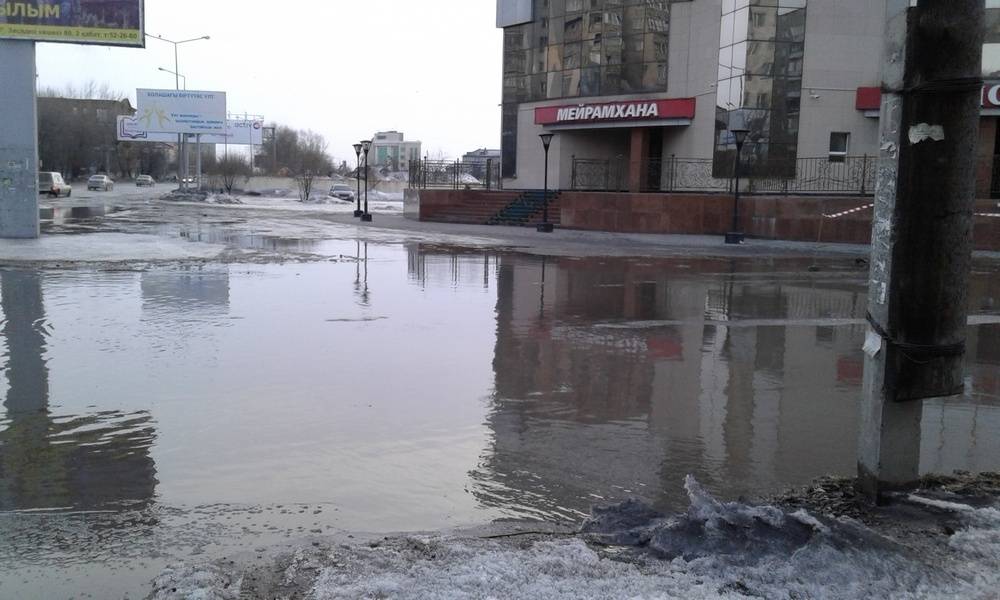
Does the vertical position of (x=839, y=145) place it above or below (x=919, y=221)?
above

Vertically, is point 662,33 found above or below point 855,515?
above

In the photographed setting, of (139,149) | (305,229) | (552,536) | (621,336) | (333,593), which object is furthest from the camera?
(139,149)

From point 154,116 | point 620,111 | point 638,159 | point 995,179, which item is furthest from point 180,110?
point 995,179

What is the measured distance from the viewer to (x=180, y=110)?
69938 millimetres

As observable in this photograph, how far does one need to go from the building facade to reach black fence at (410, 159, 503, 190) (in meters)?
2.40

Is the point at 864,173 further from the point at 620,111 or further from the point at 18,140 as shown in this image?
the point at 18,140

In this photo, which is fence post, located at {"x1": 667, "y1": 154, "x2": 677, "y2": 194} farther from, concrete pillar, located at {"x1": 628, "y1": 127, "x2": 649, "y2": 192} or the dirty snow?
the dirty snow

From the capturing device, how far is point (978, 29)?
4.66 m

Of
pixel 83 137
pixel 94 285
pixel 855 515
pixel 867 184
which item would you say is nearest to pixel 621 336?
pixel 855 515

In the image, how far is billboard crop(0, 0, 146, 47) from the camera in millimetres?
21438

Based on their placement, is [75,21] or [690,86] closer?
[75,21]

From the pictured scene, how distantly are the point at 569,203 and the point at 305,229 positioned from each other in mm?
10387

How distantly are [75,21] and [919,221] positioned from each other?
2378 centimetres

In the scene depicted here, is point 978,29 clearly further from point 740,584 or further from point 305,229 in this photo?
point 305,229
